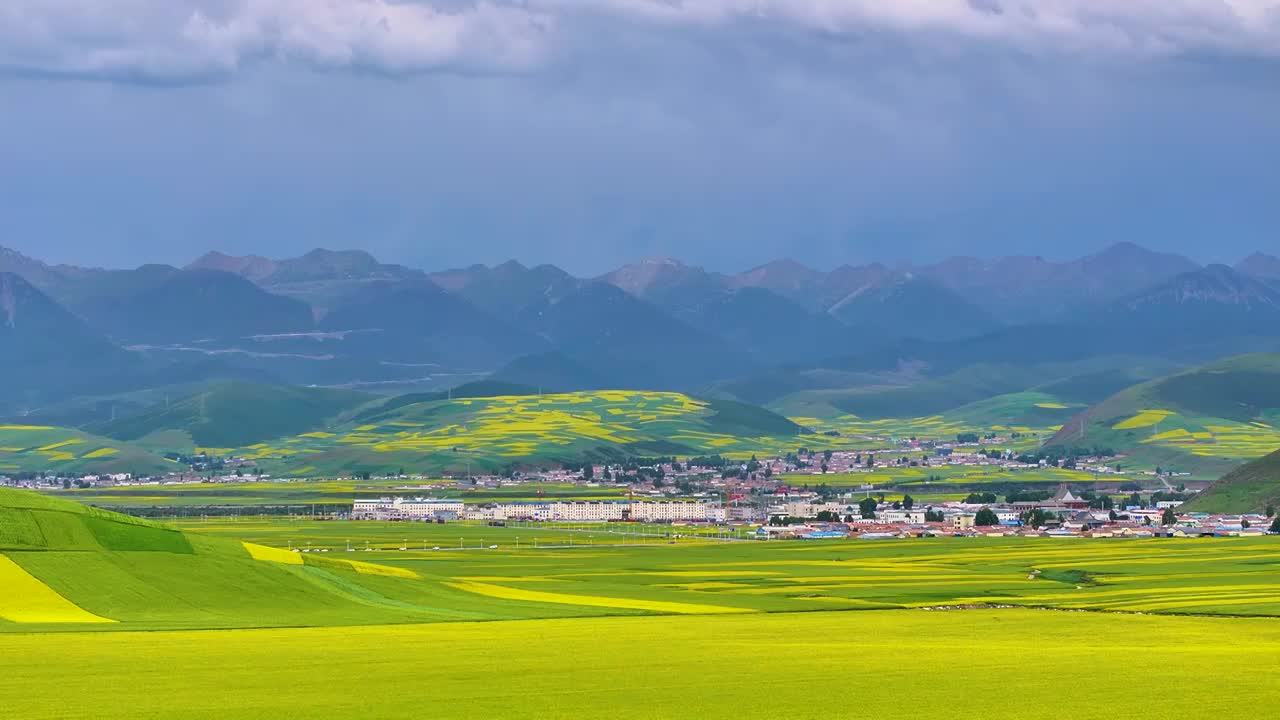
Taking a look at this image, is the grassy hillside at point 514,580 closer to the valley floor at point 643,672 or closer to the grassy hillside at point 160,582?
the grassy hillside at point 160,582

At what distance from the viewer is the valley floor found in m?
43.8

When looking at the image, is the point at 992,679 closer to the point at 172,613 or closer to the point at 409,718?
the point at 409,718

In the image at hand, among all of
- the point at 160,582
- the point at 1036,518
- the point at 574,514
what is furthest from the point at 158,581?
the point at 574,514

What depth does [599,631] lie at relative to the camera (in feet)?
216

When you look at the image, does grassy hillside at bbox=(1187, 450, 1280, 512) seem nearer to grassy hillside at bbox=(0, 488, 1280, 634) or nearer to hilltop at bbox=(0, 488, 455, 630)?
grassy hillside at bbox=(0, 488, 1280, 634)

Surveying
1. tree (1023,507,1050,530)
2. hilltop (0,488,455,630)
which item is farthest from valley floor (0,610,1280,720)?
tree (1023,507,1050,530)

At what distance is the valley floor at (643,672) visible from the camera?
43.8 m

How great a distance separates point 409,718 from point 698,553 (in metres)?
91.1

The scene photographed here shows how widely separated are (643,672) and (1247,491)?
133498 mm

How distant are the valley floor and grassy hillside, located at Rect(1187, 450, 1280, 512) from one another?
345 feet

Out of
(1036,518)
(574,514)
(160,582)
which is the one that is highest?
(574,514)

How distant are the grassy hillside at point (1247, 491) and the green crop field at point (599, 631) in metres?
51.7

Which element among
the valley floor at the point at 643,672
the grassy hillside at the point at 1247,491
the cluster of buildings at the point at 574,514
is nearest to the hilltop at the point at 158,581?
the valley floor at the point at 643,672

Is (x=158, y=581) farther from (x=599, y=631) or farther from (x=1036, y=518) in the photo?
(x=1036, y=518)
